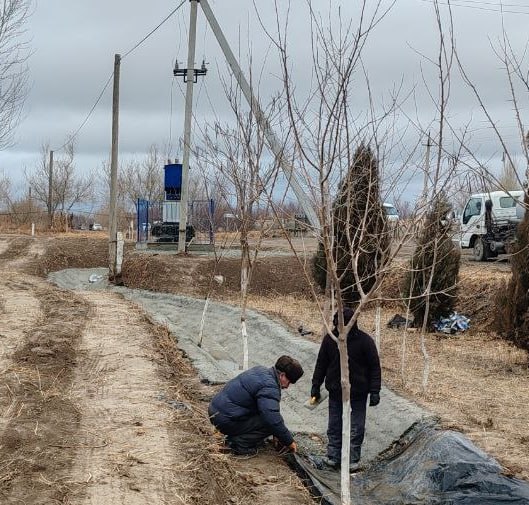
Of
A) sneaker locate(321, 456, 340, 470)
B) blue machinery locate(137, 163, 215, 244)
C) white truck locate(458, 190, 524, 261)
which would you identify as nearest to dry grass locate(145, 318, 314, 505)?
sneaker locate(321, 456, 340, 470)

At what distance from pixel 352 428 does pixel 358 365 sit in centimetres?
67

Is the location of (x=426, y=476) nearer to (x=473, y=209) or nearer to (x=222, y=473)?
(x=222, y=473)

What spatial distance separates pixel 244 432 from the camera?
6.84 metres

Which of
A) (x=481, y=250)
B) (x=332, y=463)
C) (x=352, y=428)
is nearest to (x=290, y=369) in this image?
(x=352, y=428)

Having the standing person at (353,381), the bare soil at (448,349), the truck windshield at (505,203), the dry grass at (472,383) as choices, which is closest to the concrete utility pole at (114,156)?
the bare soil at (448,349)

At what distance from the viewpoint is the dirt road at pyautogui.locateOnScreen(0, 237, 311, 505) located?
5.16m

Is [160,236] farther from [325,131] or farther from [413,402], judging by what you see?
[325,131]

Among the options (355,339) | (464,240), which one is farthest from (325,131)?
(464,240)

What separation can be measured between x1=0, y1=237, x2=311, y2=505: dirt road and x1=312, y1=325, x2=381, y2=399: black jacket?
102 centimetres

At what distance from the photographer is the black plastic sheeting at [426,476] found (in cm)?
548

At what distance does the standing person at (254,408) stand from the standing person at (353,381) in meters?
0.49

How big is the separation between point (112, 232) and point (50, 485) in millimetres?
17206

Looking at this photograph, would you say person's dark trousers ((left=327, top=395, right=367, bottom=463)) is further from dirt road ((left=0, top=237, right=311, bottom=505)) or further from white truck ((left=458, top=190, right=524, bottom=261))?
white truck ((left=458, top=190, right=524, bottom=261))

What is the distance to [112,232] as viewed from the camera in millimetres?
21719
